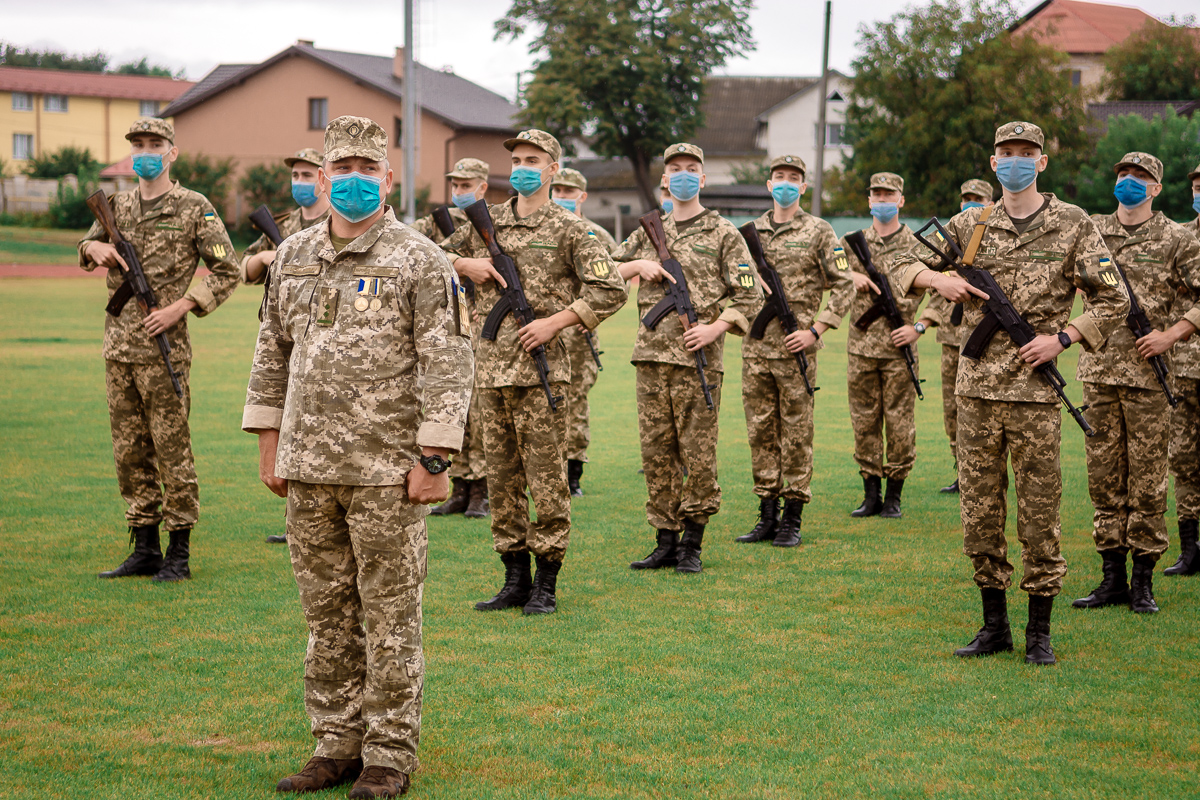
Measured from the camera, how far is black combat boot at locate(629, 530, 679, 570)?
775cm

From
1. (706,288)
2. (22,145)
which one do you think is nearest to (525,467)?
(706,288)

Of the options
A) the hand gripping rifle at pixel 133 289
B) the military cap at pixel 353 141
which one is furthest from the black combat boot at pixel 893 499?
the military cap at pixel 353 141

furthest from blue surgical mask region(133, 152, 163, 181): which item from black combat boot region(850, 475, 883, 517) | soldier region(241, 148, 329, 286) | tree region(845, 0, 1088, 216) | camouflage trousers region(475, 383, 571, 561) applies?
tree region(845, 0, 1088, 216)

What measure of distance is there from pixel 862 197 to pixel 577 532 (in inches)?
1523

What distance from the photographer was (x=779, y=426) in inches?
349

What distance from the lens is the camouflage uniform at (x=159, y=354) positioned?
23.3 feet

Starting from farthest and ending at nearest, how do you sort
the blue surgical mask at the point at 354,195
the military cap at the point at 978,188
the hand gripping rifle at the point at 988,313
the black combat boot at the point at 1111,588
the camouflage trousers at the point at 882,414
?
the military cap at the point at 978,188
the camouflage trousers at the point at 882,414
the black combat boot at the point at 1111,588
the hand gripping rifle at the point at 988,313
the blue surgical mask at the point at 354,195

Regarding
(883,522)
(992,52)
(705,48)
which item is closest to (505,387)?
(883,522)

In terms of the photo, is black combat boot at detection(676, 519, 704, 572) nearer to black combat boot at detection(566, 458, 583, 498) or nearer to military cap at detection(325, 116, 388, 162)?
black combat boot at detection(566, 458, 583, 498)

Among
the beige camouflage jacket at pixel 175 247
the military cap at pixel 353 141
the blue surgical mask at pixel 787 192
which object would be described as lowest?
the beige camouflage jacket at pixel 175 247

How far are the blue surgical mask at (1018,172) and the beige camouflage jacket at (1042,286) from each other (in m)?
0.13

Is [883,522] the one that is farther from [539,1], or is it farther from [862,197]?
[539,1]

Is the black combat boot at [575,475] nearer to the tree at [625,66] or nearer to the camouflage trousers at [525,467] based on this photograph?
the camouflage trousers at [525,467]

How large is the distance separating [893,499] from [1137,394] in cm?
285
